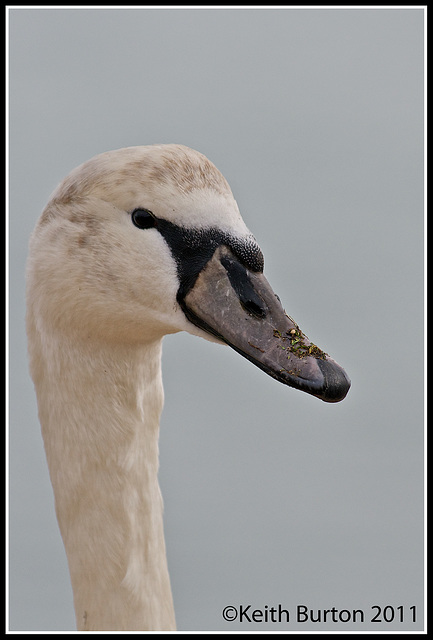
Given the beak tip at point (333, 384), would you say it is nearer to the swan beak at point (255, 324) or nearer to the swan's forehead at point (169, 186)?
the swan beak at point (255, 324)

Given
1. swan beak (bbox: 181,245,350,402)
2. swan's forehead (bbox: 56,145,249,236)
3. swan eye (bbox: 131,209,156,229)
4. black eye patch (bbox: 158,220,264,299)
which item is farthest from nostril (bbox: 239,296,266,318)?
swan eye (bbox: 131,209,156,229)

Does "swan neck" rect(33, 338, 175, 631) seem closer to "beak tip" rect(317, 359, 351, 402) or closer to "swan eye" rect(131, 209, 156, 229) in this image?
"swan eye" rect(131, 209, 156, 229)

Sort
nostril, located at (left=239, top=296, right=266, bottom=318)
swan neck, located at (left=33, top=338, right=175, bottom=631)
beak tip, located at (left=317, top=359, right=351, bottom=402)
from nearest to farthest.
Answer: beak tip, located at (left=317, top=359, right=351, bottom=402)
nostril, located at (left=239, top=296, right=266, bottom=318)
swan neck, located at (left=33, top=338, right=175, bottom=631)

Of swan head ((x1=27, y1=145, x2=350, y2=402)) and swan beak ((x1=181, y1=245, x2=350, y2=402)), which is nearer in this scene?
swan beak ((x1=181, y1=245, x2=350, y2=402))

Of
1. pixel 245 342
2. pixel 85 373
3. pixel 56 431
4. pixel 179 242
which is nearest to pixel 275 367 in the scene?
pixel 245 342

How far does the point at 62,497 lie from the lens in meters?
3.52

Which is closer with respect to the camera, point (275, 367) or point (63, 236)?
point (275, 367)

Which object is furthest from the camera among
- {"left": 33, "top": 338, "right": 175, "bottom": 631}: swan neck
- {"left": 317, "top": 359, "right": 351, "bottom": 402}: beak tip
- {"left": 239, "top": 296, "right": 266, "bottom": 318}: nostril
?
{"left": 33, "top": 338, "right": 175, "bottom": 631}: swan neck

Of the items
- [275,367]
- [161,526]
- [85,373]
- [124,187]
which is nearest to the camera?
[275,367]

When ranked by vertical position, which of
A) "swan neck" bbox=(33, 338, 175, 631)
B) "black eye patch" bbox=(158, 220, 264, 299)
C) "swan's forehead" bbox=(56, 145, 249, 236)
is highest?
"swan's forehead" bbox=(56, 145, 249, 236)

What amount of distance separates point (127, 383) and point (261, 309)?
0.62 m

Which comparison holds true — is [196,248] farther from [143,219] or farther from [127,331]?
[127,331]

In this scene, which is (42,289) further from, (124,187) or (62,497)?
(62,497)

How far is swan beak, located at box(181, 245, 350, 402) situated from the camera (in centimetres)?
291
